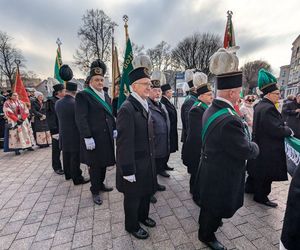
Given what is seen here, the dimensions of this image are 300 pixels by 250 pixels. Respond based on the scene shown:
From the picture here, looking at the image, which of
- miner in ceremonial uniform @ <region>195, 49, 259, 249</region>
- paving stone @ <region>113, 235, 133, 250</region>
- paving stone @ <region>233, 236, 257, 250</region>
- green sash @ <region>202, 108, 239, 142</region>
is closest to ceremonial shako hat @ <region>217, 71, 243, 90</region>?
miner in ceremonial uniform @ <region>195, 49, 259, 249</region>

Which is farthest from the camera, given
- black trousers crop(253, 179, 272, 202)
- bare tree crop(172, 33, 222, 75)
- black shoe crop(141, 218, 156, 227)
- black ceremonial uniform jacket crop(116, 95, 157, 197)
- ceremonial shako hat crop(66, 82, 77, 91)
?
bare tree crop(172, 33, 222, 75)

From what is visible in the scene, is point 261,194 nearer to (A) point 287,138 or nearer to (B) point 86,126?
(A) point 287,138

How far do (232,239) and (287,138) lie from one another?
1686 mm

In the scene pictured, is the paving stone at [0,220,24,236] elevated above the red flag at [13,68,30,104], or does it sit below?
below

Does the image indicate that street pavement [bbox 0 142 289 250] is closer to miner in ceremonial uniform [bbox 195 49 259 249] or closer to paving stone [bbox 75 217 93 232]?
paving stone [bbox 75 217 93 232]

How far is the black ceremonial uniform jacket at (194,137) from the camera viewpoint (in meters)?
3.06

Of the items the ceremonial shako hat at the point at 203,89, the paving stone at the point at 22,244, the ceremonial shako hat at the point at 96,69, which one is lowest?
the paving stone at the point at 22,244

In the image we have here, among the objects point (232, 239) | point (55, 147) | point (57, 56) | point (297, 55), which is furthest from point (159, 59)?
point (297, 55)

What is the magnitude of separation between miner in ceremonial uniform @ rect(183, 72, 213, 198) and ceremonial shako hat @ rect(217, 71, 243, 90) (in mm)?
1099

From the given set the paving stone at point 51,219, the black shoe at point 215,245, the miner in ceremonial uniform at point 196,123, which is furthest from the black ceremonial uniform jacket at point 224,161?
the paving stone at point 51,219

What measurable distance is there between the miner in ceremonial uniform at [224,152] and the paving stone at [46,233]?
85.8 inches

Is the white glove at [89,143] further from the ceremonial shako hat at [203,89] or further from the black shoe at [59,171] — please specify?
the black shoe at [59,171]

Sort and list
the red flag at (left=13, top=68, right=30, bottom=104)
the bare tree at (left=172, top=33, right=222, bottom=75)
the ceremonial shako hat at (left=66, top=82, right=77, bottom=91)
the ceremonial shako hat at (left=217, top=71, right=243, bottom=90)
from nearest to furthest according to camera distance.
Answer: the ceremonial shako hat at (left=217, top=71, right=243, bottom=90)
the ceremonial shako hat at (left=66, top=82, right=77, bottom=91)
the red flag at (left=13, top=68, right=30, bottom=104)
the bare tree at (left=172, top=33, right=222, bottom=75)

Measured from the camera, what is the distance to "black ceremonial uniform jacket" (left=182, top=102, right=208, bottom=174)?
3062mm
